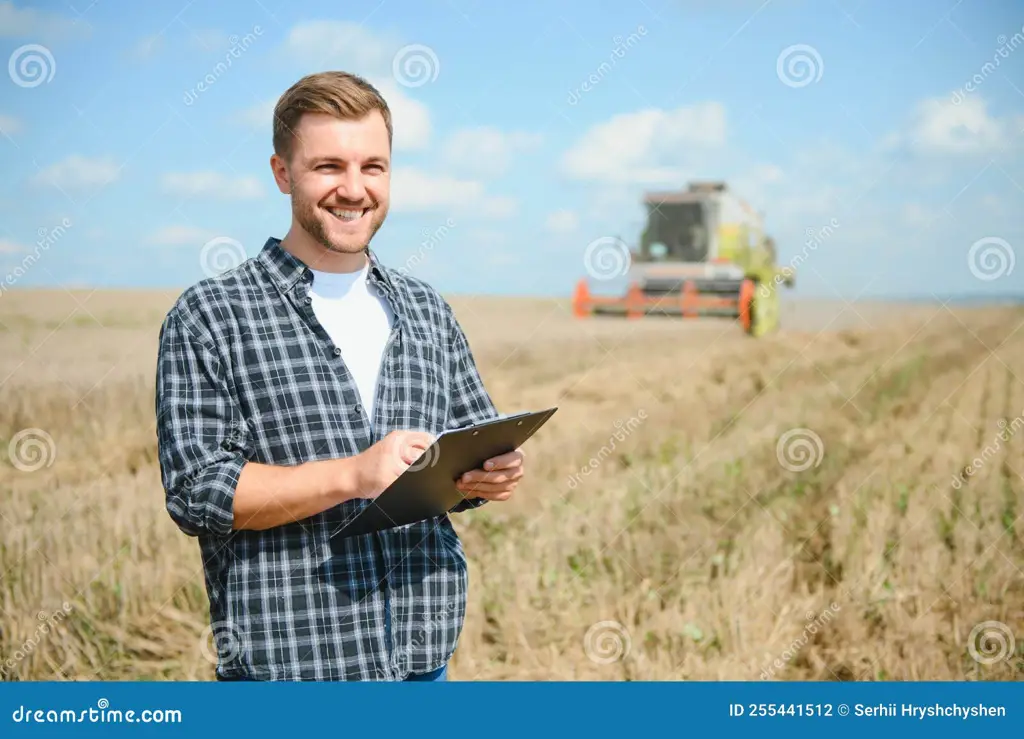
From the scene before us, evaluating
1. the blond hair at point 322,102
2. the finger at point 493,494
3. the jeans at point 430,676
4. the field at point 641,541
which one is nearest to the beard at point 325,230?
the blond hair at point 322,102

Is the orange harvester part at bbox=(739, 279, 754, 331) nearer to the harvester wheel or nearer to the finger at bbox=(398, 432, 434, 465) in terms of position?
the harvester wheel

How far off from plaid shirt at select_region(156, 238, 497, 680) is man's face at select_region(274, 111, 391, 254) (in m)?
0.11

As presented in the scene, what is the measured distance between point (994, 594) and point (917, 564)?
0.33 metres

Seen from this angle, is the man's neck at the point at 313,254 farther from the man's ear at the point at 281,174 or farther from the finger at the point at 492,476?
the finger at the point at 492,476

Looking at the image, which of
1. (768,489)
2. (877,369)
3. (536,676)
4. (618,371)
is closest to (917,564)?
(768,489)

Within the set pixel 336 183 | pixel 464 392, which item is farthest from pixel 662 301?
pixel 336 183

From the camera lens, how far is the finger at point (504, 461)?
216 centimetres

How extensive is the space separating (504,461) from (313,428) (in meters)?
0.41

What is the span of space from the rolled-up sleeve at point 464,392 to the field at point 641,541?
1994mm

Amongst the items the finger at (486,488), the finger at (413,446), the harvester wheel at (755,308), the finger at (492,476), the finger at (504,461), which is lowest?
the finger at (486,488)

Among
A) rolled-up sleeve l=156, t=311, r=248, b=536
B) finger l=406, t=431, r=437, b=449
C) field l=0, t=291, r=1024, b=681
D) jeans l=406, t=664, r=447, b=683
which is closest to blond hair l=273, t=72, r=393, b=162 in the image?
rolled-up sleeve l=156, t=311, r=248, b=536

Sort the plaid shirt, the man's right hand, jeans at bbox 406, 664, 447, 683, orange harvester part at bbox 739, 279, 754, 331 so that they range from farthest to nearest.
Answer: orange harvester part at bbox 739, 279, 754, 331
jeans at bbox 406, 664, 447, 683
the plaid shirt
the man's right hand

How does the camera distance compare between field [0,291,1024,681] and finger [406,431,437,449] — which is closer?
finger [406,431,437,449]

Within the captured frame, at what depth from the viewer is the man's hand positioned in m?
2.16
